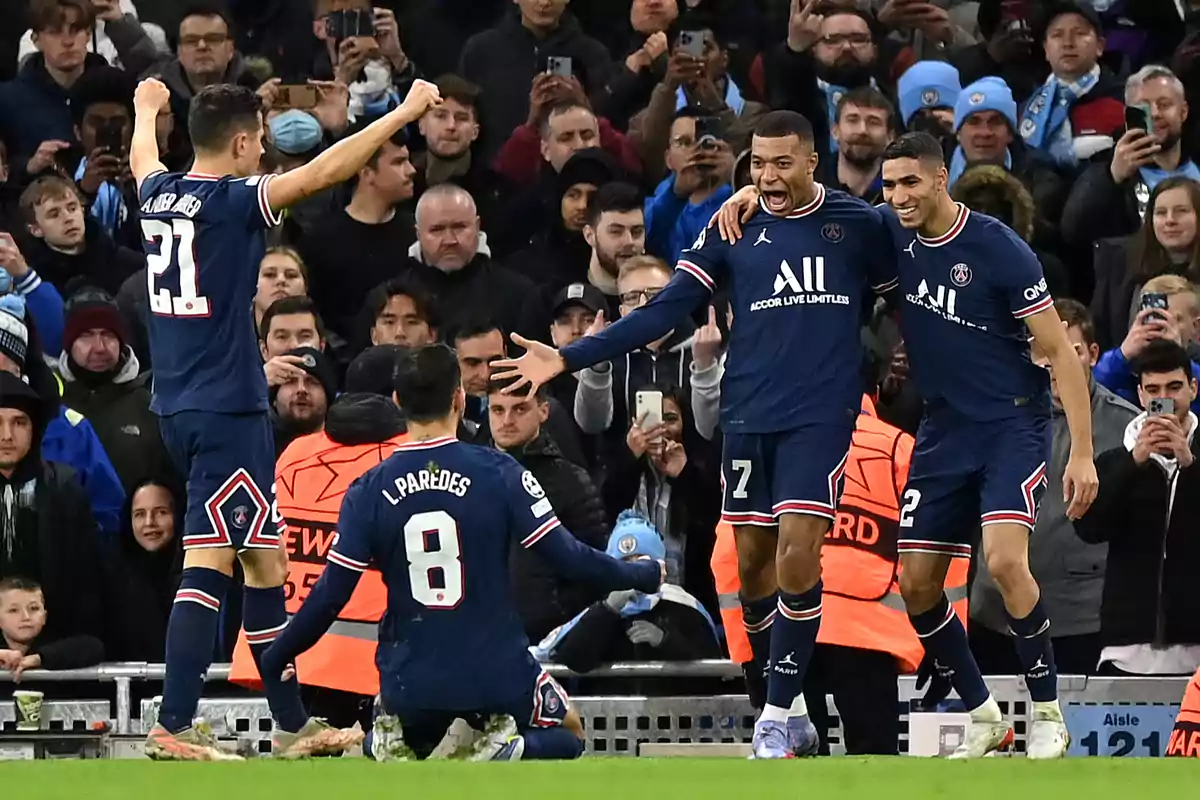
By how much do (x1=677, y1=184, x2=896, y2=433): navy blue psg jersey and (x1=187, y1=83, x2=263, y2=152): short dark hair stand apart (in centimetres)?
200

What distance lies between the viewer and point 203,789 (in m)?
7.54

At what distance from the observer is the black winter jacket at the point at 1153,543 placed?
10.8 m

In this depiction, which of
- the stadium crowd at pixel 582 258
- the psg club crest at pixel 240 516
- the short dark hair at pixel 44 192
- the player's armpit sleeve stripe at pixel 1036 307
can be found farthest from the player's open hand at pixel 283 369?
the player's armpit sleeve stripe at pixel 1036 307

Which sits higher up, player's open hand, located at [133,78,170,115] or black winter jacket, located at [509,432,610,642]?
player's open hand, located at [133,78,170,115]

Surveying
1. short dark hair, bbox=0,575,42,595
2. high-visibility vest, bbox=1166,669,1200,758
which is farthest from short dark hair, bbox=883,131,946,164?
short dark hair, bbox=0,575,42,595

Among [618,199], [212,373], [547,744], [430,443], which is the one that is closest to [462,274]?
[618,199]

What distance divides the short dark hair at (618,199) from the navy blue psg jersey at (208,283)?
365 cm

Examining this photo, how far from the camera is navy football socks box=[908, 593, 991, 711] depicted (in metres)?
9.55

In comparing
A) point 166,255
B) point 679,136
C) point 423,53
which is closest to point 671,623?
point 166,255

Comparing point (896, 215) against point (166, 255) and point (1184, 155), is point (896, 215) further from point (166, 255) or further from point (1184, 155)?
point (1184, 155)

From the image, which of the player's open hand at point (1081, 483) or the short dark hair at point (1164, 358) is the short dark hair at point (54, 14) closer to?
the short dark hair at point (1164, 358)

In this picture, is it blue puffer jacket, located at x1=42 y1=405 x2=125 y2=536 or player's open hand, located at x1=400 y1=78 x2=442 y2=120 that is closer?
player's open hand, located at x1=400 y1=78 x2=442 y2=120

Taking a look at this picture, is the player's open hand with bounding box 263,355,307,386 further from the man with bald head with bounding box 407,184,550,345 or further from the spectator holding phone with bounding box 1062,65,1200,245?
the spectator holding phone with bounding box 1062,65,1200,245

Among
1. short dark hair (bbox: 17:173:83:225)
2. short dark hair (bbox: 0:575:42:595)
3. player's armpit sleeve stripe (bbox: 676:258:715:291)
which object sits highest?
short dark hair (bbox: 17:173:83:225)
